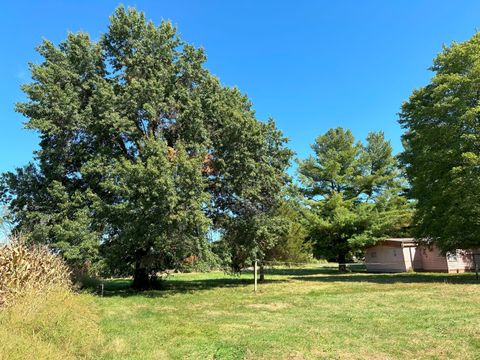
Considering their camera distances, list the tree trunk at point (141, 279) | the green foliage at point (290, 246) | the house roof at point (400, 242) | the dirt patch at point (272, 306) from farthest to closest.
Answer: the house roof at point (400, 242)
the green foliage at point (290, 246)
the tree trunk at point (141, 279)
the dirt patch at point (272, 306)

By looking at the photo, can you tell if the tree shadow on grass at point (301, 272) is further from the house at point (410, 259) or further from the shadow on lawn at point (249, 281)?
the shadow on lawn at point (249, 281)

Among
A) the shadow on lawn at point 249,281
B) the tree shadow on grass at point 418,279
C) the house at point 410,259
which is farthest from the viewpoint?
the house at point 410,259

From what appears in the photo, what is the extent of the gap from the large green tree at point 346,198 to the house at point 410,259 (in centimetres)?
161

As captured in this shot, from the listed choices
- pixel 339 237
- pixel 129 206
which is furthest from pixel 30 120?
pixel 339 237

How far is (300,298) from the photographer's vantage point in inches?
587

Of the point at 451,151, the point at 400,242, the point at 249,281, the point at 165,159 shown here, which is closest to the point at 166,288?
the point at 249,281

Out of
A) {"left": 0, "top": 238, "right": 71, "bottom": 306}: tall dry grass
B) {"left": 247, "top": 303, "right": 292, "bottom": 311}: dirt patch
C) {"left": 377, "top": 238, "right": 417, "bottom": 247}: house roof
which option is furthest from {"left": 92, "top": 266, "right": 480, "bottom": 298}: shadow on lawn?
{"left": 0, "top": 238, "right": 71, "bottom": 306}: tall dry grass

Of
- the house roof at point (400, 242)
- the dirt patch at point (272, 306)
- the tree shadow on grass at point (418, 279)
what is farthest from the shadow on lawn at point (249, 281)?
the dirt patch at point (272, 306)

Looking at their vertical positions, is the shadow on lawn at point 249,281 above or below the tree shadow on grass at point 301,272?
below

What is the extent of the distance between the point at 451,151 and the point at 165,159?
13.9 metres

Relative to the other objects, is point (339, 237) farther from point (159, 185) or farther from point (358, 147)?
point (159, 185)

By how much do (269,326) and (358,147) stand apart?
102 ft

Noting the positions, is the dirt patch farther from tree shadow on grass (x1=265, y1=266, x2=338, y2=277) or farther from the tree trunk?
tree shadow on grass (x1=265, y1=266, x2=338, y2=277)

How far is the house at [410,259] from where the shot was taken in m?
29.0
